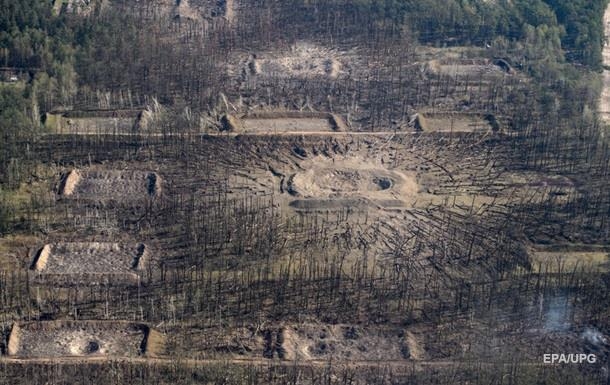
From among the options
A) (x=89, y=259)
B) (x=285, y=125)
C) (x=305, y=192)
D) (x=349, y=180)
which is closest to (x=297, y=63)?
(x=285, y=125)

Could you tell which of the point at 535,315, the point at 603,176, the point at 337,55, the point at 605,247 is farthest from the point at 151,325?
the point at 337,55

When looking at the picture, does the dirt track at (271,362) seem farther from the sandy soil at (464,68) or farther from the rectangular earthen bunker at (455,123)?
the sandy soil at (464,68)

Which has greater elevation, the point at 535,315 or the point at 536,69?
the point at 536,69

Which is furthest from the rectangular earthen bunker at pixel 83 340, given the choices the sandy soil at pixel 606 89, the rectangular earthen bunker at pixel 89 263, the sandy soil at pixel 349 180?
the sandy soil at pixel 606 89

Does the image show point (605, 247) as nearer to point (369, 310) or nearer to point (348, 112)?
point (369, 310)

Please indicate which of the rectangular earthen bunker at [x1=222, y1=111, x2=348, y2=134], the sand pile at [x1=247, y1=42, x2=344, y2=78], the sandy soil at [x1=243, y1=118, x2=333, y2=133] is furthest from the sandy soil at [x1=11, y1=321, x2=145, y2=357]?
the sand pile at [x1=247, y1=42, x2=344, y2=78]

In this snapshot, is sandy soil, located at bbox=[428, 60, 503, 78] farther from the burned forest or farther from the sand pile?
the sand pile
